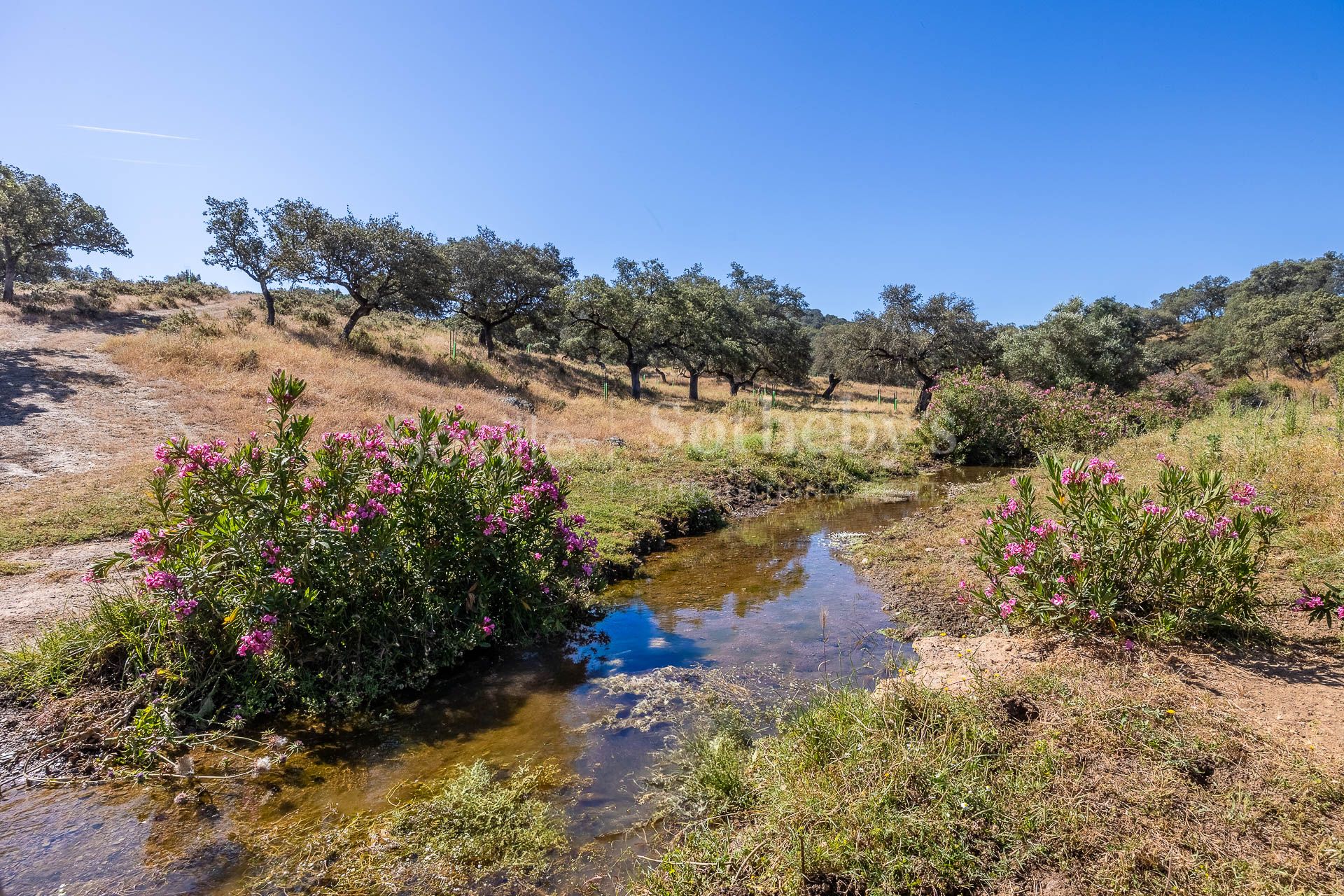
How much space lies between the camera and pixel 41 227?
2803cm

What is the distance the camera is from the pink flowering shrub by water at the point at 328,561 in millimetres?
4957

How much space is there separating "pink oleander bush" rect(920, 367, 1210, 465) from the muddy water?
14.2m

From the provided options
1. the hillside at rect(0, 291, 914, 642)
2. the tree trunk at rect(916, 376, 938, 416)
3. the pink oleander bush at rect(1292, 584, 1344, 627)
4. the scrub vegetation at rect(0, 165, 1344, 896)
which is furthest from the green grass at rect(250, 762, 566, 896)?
the tree trunk at rect(916, 376, 938, 416)

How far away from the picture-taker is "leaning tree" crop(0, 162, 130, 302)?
26.8 m

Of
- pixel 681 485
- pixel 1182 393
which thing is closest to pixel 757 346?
pixel 1182 393

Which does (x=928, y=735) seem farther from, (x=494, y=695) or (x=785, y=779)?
(x=494, y=695)

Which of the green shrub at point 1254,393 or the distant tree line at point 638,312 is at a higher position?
the distant tree line at point 638,312

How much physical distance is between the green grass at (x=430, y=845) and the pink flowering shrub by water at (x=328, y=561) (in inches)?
63.7

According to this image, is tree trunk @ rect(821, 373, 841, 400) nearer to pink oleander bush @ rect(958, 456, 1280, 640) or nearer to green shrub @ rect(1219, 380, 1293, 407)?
green shrub @ rect(1219, 380, 1293, 407)

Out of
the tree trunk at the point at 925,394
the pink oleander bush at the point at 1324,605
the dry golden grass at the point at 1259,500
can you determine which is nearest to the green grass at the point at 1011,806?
the pink oleander bush at the point at 1324,605

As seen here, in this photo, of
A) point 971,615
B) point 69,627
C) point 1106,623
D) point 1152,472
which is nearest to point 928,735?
point 1106,623

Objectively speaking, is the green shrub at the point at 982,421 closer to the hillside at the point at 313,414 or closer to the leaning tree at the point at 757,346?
the hillside at the point at 313,414

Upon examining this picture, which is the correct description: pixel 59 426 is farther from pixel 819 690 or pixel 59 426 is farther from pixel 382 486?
pixel 819 690

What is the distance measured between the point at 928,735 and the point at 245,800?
4.74 meters
